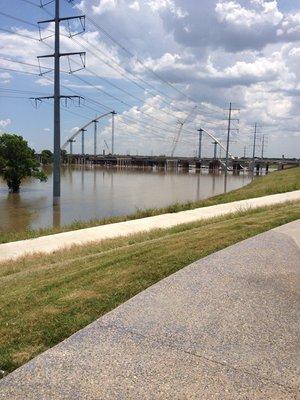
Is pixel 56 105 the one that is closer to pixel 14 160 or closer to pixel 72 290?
pixel 14 160

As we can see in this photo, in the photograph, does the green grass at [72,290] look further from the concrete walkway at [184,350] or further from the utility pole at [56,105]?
the utility pole at [56,105]

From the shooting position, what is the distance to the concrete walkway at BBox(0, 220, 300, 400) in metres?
4.16

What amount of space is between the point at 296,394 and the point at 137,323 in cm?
203

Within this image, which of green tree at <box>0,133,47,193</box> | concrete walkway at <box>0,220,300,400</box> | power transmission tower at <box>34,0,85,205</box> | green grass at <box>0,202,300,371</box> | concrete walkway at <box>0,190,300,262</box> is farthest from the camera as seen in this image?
green tree at <box>0,133,47,193</box>

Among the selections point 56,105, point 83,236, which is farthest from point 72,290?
point 56,105

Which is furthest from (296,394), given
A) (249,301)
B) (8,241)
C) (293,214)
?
(8,241)

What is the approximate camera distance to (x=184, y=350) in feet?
16.0

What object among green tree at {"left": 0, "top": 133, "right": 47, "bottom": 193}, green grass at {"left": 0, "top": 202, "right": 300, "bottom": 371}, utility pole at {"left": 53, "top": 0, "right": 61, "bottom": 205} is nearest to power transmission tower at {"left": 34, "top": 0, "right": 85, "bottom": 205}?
utility pole at {"left": 53, "top": 0, "right": 61, "bottom": 205}

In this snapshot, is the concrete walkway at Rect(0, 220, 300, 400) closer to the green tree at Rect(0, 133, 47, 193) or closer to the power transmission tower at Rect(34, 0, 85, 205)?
the power transmission tower at Rect(34, 0, 85, 205)

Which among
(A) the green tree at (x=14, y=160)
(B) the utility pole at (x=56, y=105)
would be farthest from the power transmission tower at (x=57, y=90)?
(A) the green tree at (x=14, y=160)

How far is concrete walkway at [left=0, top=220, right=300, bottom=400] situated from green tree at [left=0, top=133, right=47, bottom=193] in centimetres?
5248

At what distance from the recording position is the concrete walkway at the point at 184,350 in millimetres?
4160

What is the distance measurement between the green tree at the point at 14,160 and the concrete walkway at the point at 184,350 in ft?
172

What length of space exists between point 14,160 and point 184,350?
180 ft
